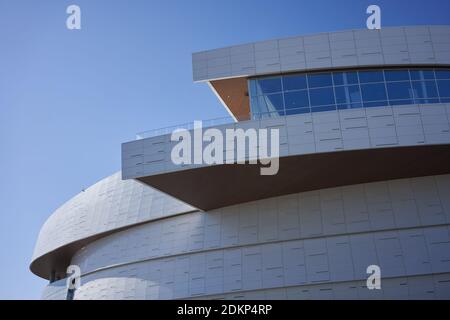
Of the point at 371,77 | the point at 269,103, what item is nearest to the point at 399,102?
the point at 371,77

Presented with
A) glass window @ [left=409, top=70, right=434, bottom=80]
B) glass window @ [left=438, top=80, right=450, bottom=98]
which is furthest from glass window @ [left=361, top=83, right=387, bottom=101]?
glass window @ [left=438, top=80, right=450, bottom=98]

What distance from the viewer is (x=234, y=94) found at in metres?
29.1

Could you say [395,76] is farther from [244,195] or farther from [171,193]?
[171,193]

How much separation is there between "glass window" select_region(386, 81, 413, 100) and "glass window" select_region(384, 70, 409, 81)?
0.24 meters

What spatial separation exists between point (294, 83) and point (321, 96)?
1610mm

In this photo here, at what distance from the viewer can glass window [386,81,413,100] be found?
24656mm

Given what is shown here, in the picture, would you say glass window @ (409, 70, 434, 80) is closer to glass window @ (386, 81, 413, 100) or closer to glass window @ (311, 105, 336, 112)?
glass window @ (386, 81, 413, 100)

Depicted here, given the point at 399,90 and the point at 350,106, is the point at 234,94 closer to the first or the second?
the point at 350,106

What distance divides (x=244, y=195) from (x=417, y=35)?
1260cm

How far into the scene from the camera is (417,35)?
998 inches

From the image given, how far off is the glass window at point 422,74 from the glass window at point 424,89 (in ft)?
0.75

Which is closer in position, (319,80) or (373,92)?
(373,92)
